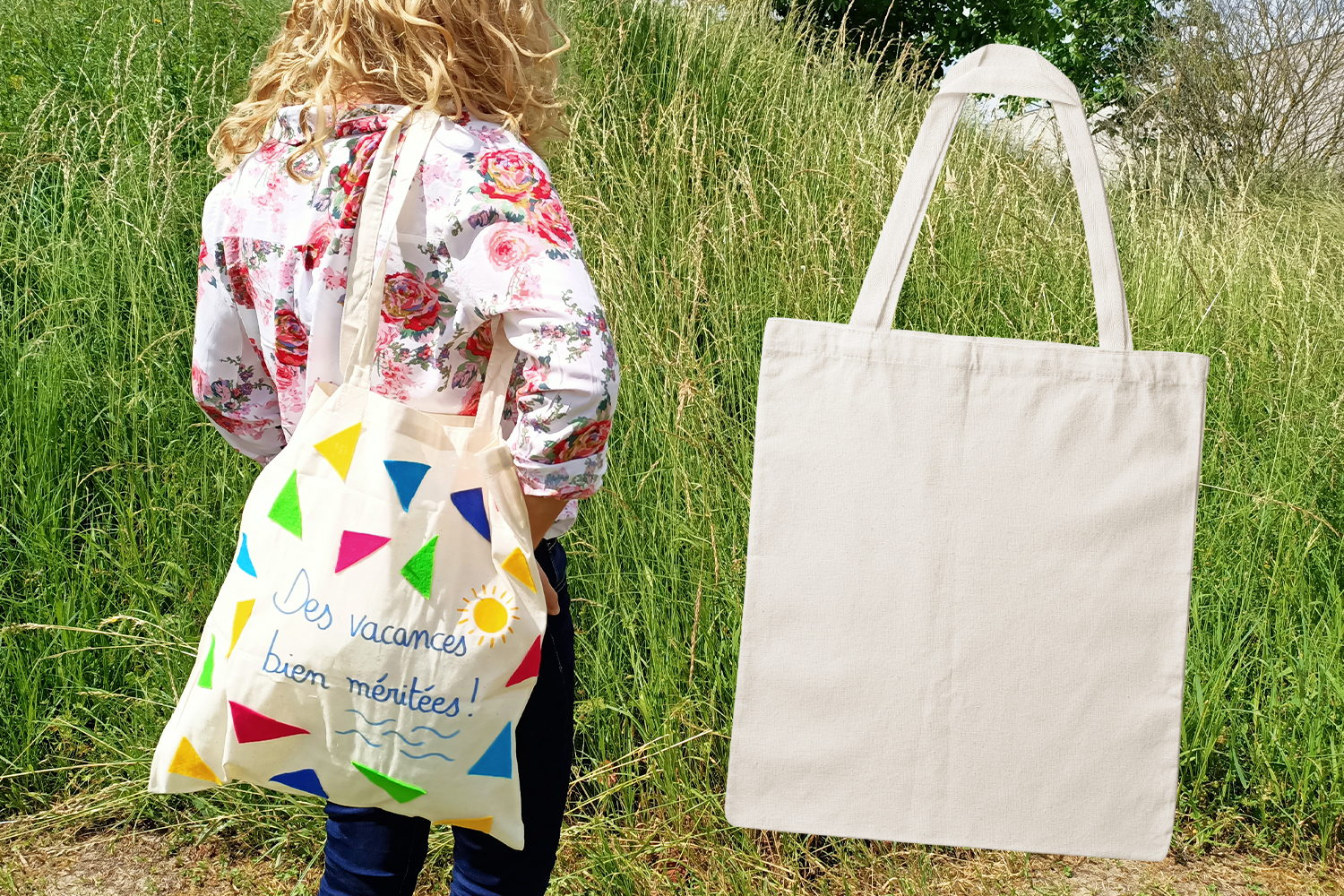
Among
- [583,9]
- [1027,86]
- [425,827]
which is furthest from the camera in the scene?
[583,9]

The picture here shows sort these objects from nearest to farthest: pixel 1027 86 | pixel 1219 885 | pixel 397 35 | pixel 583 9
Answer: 1. pixel 1027 86
2. pixel 397 35
3. pixel 1219 885
4. pixel 583 9

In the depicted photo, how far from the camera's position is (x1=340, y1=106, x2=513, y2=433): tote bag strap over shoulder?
1.02 m

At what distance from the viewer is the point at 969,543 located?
99 cm

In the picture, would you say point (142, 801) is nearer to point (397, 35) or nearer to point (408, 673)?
point (408, 673)

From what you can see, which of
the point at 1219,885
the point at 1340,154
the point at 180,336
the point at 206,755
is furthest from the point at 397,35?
the point at 1340,154

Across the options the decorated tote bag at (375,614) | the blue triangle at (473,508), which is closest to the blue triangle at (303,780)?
the decorated tote bag at (375,614)

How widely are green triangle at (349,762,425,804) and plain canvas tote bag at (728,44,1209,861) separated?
357 mm

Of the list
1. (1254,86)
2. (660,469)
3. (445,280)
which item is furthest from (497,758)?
(1254,86)

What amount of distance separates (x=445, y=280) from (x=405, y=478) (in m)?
0.23

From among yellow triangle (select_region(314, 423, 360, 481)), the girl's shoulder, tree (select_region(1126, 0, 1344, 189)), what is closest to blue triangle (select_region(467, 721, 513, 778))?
yellow triangle (select_region(314, 423, 360, 481))

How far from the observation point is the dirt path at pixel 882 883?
1.98 m

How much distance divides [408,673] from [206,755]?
0.88 feet

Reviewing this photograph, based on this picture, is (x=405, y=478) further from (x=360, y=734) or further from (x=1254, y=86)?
(x=1254, y=86)

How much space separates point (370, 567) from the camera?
3.17ft
